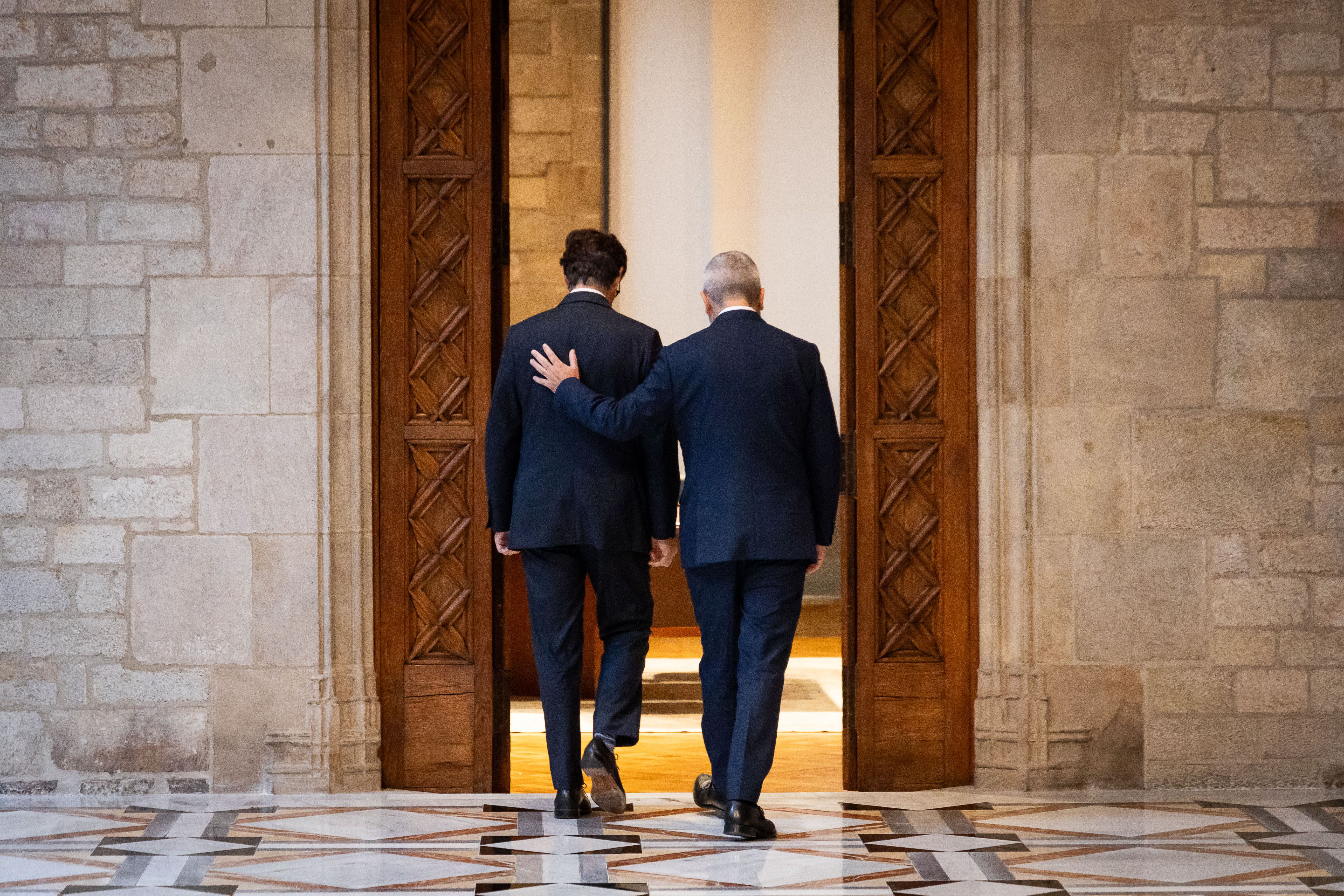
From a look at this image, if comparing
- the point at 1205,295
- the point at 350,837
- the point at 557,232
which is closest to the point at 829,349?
the point at 557,232

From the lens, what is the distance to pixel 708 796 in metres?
4.15

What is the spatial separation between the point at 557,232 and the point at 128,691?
5071 millimetres

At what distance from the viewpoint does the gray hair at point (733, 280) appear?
3803mm

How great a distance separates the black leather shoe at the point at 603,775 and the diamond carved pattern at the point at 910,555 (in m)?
1.07

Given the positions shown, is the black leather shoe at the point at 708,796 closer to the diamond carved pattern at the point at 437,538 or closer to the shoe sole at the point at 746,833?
the shoe sole at the point at 746,833

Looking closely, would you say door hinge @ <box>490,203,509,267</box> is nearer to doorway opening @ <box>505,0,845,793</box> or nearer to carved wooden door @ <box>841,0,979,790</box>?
carved wooden door @ <box>841,0,979,790</box>

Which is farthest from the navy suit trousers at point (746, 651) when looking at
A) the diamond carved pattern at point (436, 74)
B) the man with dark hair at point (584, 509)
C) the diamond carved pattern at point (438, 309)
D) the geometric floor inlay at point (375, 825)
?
the diamond carved pattern at point (436, 74)

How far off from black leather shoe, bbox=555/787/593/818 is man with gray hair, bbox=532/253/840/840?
1.52ft

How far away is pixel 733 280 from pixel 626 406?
45 cm

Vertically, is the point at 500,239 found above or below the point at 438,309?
above

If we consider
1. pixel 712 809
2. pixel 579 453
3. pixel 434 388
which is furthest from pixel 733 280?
pixel 712 809

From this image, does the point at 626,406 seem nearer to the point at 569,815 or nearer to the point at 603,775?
the point at 603,775

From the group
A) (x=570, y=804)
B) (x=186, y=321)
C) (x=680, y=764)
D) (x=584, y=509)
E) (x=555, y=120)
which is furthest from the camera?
(x=555, y=120)

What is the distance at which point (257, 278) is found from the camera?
178 inches
